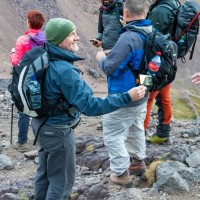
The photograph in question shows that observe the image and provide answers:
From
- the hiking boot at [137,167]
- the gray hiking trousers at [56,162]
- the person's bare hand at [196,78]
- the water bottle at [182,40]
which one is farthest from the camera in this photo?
the water bottle at [182,40]

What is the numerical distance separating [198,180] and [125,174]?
93cm

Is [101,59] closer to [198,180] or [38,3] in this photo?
[198,180]

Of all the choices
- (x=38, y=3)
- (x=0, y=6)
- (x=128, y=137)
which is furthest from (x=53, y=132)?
(x=38, y=3)

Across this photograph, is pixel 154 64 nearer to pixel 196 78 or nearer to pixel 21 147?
pixel 196 78

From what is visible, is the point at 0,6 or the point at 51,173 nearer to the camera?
the point at 51,173

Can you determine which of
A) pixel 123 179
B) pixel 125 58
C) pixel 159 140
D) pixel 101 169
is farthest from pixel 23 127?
pixel 125 58

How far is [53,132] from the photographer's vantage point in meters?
4.34

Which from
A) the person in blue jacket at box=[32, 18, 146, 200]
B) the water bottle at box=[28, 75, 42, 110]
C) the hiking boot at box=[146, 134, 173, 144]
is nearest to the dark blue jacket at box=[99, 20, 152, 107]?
the person in blue jacket at box=[32, 18, 146, 200]

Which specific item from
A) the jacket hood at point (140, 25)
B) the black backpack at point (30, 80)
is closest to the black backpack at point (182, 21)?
the jacket hood at point (140, 25)

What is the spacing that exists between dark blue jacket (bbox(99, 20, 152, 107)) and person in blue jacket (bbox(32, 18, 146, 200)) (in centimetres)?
64

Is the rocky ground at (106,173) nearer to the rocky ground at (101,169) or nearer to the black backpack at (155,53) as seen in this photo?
the rocky ground at (101,169)

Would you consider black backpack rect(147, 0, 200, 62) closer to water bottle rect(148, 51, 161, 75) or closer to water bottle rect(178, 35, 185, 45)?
water bottle rect(178, 35, 185, 45)

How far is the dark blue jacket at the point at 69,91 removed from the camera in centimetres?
410

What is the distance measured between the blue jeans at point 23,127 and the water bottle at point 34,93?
363 cm
